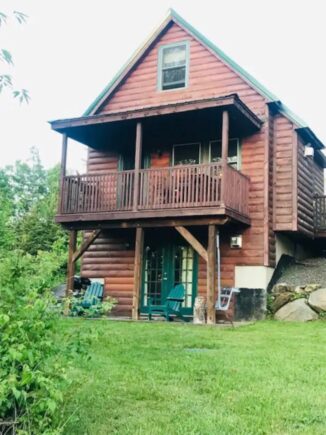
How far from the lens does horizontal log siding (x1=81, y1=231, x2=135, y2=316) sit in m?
14.7

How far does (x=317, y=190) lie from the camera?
1656 cm

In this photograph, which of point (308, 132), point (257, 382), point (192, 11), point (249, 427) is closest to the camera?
point (249, 427)

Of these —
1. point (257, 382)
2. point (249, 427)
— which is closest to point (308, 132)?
point (257, 382)

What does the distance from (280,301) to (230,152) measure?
410cm

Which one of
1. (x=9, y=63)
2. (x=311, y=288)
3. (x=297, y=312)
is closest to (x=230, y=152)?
(x=311, y=288)

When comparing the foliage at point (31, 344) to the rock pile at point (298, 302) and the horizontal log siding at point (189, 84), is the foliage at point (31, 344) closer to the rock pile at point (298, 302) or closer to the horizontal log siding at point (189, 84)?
the rock pile at point (298, 302)

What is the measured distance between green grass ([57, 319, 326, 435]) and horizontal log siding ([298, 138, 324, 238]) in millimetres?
6101

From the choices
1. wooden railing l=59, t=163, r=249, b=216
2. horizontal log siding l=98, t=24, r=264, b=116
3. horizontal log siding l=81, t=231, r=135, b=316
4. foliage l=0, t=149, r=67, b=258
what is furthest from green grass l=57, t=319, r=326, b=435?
foliage l=0, t=149, r=67, b=258

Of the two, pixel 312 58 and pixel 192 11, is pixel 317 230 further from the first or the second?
pixel 312 58

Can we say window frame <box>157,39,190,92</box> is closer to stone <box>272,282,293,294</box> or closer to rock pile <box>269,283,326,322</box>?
stone <box>272,282,293,294</box>

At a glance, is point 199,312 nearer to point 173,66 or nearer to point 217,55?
point 217,55

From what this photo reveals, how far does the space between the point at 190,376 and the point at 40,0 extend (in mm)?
4212

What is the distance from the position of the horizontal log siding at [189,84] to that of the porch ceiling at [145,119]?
A: 953 millimetres

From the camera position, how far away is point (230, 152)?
45.5ft
